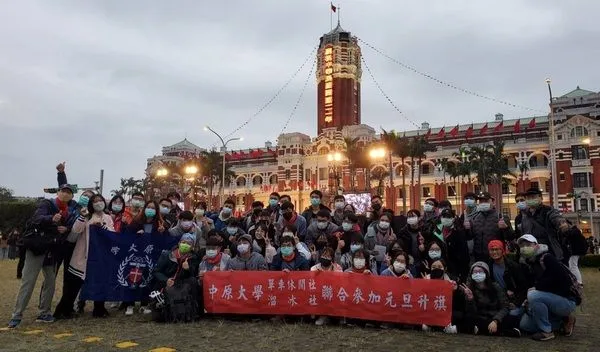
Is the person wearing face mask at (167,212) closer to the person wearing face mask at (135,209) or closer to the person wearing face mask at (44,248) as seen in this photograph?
the person wearing face mask at (135,209)

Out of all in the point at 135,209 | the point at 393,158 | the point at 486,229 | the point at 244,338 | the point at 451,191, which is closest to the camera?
the point at 244,338

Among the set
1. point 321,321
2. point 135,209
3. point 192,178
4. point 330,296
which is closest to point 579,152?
point 192,178

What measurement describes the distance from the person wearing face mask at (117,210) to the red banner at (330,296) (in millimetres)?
2380

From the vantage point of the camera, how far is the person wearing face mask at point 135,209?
32.6 feet

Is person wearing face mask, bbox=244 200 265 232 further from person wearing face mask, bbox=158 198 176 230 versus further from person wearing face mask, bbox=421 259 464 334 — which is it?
person wearing face mask, bbox=421 259 464 334

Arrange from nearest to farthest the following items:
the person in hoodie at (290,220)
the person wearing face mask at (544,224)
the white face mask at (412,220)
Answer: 1. the person wearing face mask at (544,224)
2. the white face mask at (412,220)
3. the person in hoodie at (290,220)

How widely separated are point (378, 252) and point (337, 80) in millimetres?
73391

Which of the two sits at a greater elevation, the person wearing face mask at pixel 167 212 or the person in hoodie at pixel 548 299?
the person wearing face mask at pixel 167 212

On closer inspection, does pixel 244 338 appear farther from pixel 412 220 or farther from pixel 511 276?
pixel 511 276

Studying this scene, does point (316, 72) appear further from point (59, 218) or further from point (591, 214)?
point (59, 218)

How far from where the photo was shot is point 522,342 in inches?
283

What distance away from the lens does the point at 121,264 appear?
31.5 ft

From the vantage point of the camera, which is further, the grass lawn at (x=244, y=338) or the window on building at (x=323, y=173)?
the window on building at (x=323, y=173)

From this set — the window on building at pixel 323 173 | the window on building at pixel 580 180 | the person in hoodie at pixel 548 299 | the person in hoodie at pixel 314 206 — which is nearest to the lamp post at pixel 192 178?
the window on building at pixel 323 173
